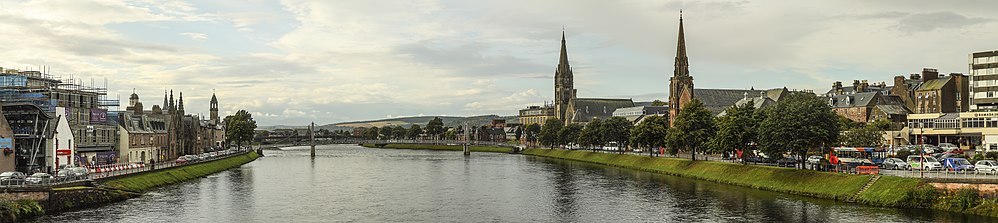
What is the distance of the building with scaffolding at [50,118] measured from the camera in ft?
254

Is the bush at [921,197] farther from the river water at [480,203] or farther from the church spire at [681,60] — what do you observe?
the church spire at [681,60]

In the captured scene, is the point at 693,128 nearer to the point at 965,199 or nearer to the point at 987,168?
Result: the point at 987,168

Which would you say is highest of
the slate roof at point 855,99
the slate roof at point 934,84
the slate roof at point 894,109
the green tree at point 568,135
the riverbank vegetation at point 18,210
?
the slate roof at point 934,84

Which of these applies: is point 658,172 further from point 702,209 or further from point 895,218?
point 895,218

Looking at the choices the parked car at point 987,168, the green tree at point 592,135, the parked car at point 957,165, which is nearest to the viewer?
the parked car at point 987,168

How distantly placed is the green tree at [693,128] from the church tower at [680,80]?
63.2 metres

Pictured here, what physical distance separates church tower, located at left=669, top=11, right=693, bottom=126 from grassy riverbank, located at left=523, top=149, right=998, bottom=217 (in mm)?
65967

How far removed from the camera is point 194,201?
72.6 meters

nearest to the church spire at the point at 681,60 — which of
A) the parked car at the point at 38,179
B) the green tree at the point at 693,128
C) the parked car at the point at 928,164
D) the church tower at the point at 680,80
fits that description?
the church tower at the point at 680,80

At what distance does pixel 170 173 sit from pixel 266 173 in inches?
973

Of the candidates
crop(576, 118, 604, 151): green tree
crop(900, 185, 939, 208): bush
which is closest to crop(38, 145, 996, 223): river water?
crop(900, 185, 939, 208): bush

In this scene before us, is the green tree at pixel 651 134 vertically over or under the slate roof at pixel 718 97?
under

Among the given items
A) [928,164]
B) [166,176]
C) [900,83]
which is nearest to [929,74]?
[900,83]

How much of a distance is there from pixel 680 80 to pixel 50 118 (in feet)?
416
